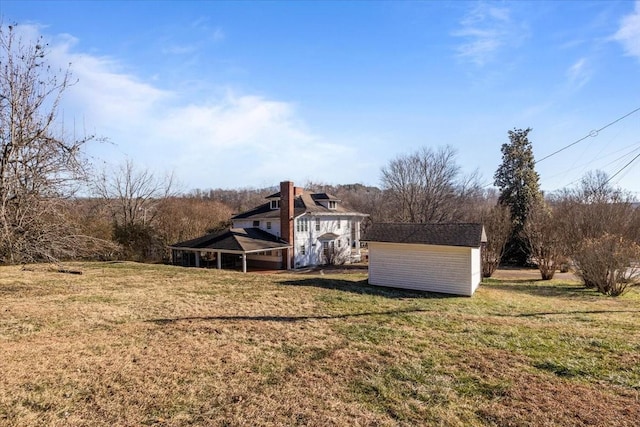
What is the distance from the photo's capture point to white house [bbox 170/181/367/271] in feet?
89.0

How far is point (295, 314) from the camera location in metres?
9.93

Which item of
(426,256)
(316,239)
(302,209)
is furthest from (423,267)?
(316,239)

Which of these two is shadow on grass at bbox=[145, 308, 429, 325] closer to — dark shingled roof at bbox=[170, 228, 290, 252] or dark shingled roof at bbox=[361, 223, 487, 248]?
dark shingled roof at bbox=[361, 223, 487, 248]

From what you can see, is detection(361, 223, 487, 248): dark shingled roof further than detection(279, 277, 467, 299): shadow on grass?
Yes

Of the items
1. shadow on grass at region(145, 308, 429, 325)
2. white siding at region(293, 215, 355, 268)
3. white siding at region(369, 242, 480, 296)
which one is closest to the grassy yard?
shadow on grass at region(145, 308, 429, 325)

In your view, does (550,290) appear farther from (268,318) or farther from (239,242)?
(239,242)

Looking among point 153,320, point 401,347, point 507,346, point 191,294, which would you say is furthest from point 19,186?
point 507,346

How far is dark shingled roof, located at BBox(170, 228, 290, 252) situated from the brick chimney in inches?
26.0

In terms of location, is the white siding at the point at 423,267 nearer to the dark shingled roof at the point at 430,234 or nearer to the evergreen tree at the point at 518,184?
the dark shingled roof at the point at 430,234

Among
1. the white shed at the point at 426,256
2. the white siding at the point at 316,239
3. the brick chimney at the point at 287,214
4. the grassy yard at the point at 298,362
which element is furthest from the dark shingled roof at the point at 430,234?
the white siding at the point at 316,239

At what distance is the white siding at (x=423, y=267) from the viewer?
1483cm

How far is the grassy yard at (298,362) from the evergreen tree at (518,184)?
71.0 ft

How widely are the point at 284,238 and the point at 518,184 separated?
22.1 m

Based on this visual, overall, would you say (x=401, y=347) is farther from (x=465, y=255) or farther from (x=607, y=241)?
(x=607, y=241)
